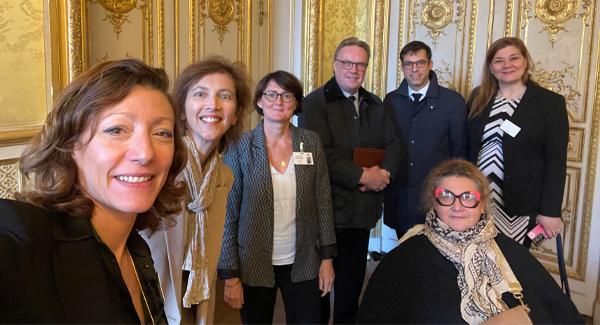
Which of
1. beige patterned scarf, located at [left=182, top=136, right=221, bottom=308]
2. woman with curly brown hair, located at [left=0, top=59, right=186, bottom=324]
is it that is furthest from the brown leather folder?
woman with curly brown hair, located at [left=0, top=59, right=186, bottom=324]

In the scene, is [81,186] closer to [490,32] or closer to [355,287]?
[355,287]

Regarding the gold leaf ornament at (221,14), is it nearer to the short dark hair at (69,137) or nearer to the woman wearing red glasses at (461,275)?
the woman wearing red glasses at (461,275)

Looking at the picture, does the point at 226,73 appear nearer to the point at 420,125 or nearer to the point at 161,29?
the point at 420,125

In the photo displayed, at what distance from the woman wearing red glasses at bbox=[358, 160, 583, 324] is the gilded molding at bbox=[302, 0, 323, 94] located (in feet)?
7.67

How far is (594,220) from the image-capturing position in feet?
11.3

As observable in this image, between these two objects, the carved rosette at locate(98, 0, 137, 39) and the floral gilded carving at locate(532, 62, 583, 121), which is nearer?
the carved rosette at locate(98, 0, 137, 39)

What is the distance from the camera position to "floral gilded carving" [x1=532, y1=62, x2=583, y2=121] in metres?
3.49

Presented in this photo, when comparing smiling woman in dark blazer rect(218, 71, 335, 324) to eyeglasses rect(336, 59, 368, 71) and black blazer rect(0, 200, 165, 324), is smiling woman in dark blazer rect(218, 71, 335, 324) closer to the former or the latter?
Result: eyeglasses rect(336, 59, 368, 71)

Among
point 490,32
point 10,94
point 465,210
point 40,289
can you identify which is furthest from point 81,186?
point 490,32

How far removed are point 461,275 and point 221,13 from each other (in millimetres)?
2737

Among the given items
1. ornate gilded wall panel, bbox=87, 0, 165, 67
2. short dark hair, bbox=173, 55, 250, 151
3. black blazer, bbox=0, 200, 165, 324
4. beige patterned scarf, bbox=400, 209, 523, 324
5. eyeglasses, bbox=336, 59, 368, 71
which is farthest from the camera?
ornate gilded wall panel, bbox=87, 0, 165, 67

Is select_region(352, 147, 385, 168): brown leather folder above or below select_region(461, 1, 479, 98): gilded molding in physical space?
below

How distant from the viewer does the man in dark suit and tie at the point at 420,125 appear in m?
2.96

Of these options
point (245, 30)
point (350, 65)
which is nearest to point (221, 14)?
point (245, 30)
